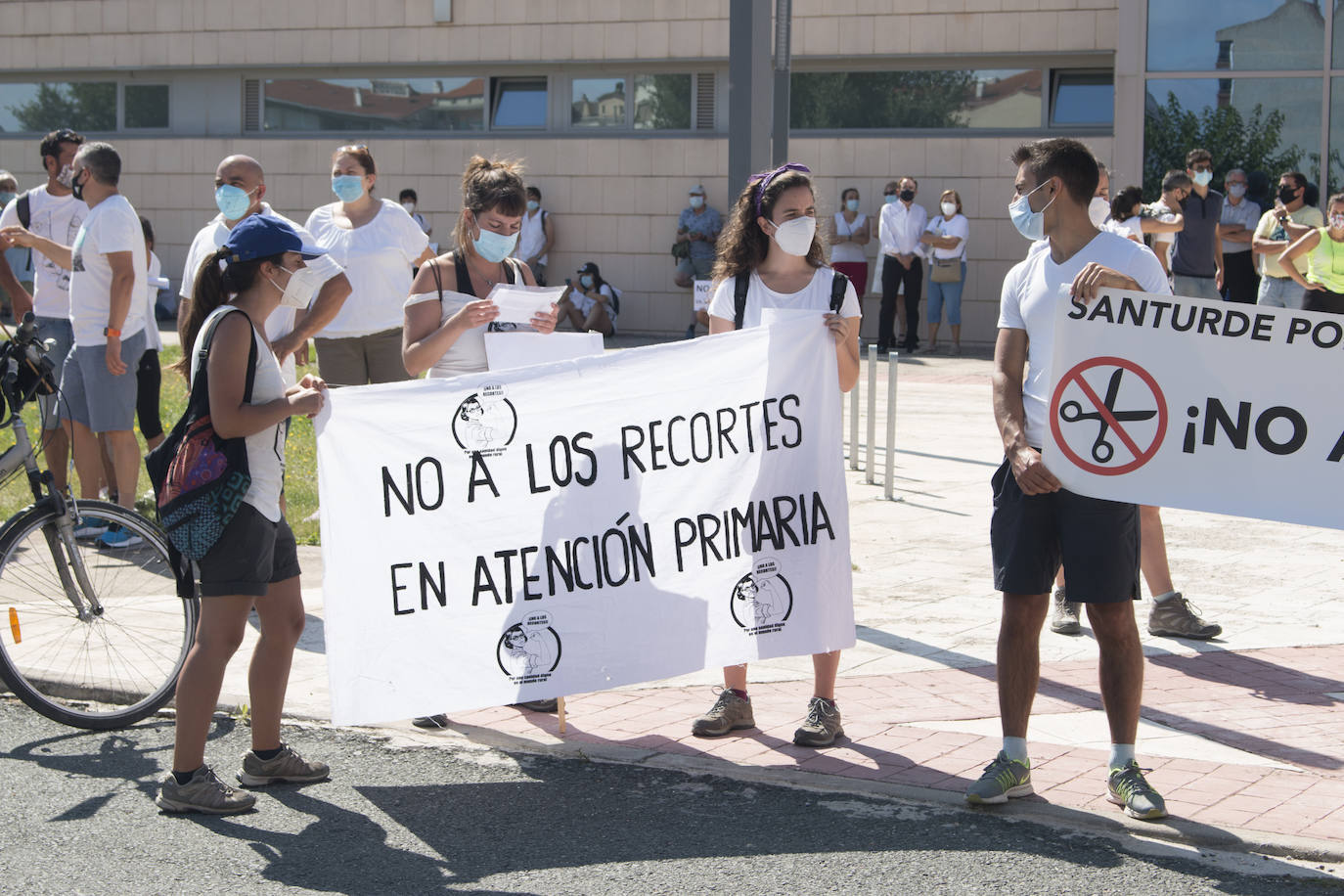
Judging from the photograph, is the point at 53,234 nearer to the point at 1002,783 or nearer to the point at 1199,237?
the point at 1002,783

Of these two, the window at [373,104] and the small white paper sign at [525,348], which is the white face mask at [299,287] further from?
the window at [373,104]

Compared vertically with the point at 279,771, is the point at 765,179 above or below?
above

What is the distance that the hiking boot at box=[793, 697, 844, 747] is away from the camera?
5449 mm

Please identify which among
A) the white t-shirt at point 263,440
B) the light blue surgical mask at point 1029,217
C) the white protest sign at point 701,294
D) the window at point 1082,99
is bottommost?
the white t-shirt at point 263,440

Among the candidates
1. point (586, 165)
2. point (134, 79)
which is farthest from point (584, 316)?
point (134, 79)

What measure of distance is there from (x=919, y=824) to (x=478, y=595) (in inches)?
66.2

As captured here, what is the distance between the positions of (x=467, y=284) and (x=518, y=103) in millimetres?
18124

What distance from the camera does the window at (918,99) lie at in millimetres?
20984

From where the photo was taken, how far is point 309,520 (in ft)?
31.3

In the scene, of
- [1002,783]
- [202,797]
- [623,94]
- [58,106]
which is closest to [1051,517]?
[1002,783]

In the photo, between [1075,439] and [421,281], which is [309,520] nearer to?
[421,281]

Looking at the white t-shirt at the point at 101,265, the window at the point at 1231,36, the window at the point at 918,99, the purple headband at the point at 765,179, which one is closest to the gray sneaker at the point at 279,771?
the purple headband at the point at 765,179

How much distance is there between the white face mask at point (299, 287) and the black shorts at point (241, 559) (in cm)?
70

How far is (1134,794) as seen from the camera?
4.68 meters
